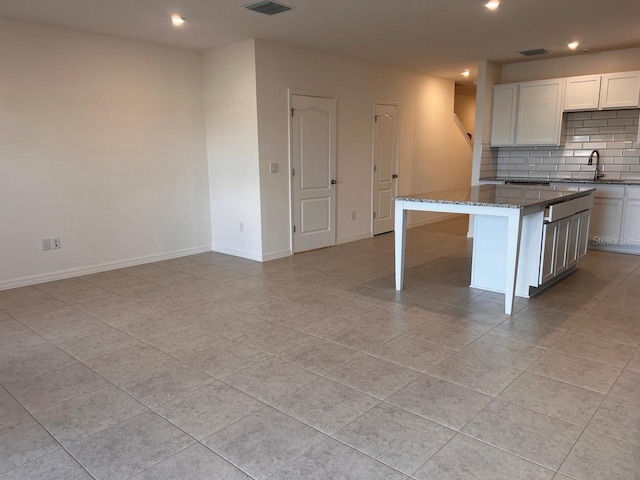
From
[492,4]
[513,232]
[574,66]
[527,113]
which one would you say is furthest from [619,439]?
[574,66]

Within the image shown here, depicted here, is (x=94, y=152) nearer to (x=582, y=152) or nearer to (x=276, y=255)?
(x=276, y=255)

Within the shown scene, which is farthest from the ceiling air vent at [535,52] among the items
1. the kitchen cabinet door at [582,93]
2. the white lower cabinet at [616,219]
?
the white lower cabinet at [616,219]

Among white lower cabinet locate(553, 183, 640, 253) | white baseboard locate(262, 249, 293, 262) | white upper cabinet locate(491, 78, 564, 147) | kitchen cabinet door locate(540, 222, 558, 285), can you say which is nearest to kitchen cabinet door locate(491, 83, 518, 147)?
white upper cabinet locate(491, 78, 564, 147)

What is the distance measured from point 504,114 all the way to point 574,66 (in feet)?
3.43

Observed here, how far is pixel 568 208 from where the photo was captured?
4.34m

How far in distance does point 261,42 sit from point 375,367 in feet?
13.1

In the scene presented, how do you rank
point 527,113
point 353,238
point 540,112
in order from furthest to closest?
1. point 353,238
2. point 527,113
3. point 540,112

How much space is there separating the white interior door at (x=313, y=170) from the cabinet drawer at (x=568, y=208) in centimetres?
300

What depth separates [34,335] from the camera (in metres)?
3.38

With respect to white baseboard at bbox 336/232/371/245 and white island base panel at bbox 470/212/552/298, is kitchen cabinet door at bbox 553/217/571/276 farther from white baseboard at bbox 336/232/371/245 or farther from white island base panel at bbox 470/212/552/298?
white baseboard at bbox 336/232/371/245

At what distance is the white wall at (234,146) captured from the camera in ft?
17.6

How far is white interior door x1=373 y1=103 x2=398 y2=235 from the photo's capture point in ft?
23.1

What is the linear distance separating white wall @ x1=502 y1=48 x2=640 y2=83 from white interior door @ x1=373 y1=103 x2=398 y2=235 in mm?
1795

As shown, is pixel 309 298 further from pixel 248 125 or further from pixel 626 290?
pixel 626 290
